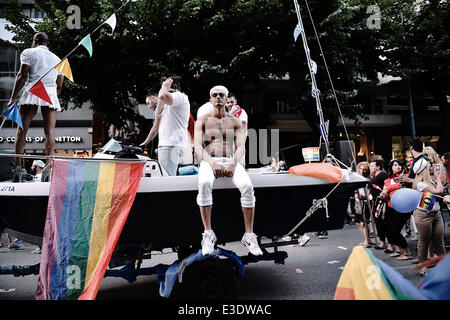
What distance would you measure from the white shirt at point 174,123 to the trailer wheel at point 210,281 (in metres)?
1.63

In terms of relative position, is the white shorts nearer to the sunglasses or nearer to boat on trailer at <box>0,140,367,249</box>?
boat on trailer at <box>0,140,367,249</box>

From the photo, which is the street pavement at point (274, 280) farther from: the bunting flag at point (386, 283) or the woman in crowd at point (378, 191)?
the bunting flag at point (386, 283)

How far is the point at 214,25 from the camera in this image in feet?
37.6

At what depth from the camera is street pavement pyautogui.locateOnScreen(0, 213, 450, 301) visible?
14.0 feet

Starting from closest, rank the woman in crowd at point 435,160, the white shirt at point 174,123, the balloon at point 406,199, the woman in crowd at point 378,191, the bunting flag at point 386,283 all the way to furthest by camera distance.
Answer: the bunting flag at point 386,283 → the balloon at point 406,199 → the white shirt at point 174,123 → the woman in crowd at point 435,160 → the woman in crowd at point 378,191

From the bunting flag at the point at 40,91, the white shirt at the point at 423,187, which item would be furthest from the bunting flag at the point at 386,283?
the bunting flag at the point at 40,91

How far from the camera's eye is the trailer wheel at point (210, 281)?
3.42 meters

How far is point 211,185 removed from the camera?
3.34 meters

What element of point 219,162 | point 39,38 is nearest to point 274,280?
point 219,162

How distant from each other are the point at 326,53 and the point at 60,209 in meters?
11.2

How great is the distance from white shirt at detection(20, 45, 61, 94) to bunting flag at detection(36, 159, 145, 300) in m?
1.76

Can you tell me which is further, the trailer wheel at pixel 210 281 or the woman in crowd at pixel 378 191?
the woman in crowd at pixel 378 191

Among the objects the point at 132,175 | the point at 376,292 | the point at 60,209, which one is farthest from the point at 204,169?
the point at 376,292

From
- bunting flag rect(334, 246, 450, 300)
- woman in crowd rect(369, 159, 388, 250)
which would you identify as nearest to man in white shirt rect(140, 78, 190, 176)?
bunting flag rect(334, 246, 450, 300)
